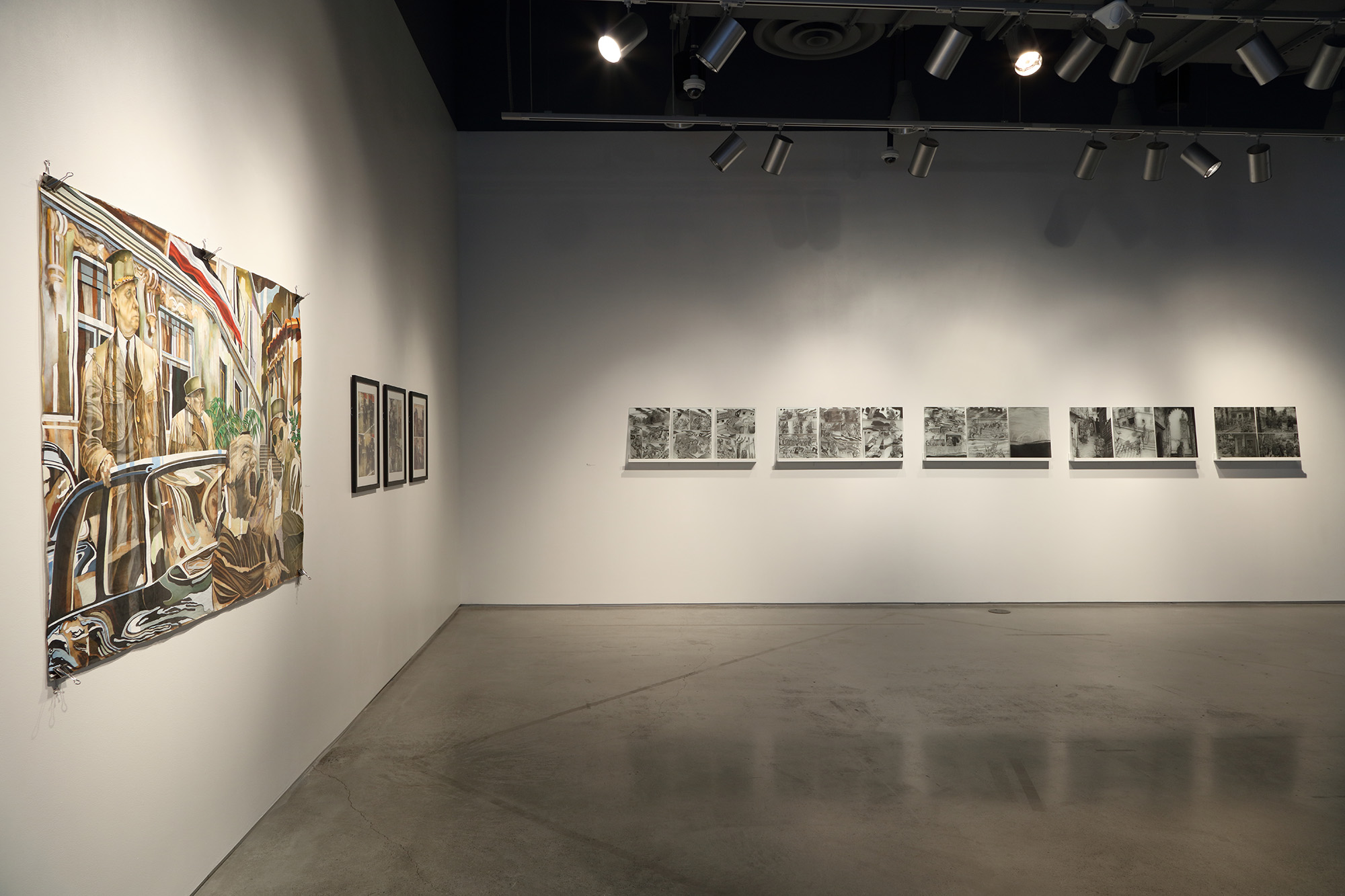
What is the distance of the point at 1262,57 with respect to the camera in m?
5.30

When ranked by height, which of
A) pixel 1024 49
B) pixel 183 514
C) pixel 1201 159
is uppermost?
pixel 1024 49

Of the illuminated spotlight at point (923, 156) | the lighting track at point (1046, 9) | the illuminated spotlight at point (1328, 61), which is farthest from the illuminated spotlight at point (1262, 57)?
the illuminated spotlight at point (923, 156)

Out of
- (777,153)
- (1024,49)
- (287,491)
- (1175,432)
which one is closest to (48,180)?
(287,491)

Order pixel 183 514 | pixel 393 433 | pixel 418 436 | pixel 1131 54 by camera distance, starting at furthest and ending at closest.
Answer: pixel 418 436 → pixel 1131 54 → pixel 393 433 → pixel 183 514

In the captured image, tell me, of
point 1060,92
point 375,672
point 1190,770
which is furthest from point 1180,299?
point 375,672

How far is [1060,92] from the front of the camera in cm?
775

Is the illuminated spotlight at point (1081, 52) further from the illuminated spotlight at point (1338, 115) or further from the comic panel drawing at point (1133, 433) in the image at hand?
the comic panel drawing at point (1133, 433)

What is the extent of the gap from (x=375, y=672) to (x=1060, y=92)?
26.1 feet

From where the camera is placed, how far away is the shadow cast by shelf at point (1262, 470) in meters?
7.74

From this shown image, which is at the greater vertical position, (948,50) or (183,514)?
(948,50)

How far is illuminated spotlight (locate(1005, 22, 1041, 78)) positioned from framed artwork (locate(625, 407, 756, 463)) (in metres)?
3.59

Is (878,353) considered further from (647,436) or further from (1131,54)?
(1131,54)

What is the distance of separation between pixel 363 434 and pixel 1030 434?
611 cm

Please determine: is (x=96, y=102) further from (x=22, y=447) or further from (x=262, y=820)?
(x=262, y=820)
